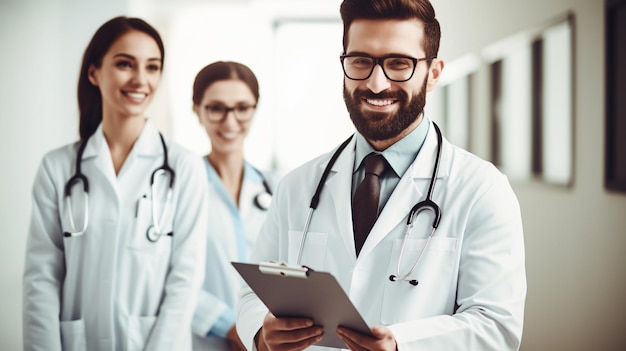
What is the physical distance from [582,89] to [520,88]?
0.37 meters

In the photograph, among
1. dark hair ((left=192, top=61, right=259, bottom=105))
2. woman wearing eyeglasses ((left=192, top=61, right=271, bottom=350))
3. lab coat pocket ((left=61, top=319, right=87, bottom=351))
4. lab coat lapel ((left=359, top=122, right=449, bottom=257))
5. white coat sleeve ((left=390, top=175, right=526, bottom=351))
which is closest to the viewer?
white coat sleeve ((left=390, top=175, right=526, bottom=351))

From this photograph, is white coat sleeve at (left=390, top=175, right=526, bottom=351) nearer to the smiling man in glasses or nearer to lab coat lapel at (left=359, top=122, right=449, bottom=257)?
the smiling man in glasses

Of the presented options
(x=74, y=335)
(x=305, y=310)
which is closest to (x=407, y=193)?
(x=305, y=310)

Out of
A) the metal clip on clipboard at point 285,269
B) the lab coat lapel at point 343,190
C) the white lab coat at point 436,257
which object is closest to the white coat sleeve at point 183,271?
the white lab coat at point 436,257

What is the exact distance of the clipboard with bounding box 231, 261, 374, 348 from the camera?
3.13ft

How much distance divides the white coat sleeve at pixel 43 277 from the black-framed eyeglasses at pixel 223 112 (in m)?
0.50

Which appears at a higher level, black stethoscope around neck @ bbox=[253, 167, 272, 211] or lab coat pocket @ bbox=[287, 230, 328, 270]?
black stethoscope around neck @ bbox=[253, 167, 272, 211]

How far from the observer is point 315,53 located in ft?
6.60

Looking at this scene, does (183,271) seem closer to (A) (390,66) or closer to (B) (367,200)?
(B) (367,200)

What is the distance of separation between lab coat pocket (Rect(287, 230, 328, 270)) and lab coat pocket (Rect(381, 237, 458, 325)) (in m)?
0.16

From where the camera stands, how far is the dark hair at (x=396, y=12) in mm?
1238

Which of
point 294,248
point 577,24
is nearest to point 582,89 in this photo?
point 577,24

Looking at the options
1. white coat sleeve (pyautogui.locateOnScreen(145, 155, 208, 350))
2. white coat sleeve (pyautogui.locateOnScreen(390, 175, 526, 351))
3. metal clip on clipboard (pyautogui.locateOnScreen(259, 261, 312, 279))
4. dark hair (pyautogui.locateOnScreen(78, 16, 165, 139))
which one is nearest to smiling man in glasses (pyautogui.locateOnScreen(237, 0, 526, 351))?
white coat sleeve (pyautogui.locateOnScreen(390, 175, 526, 351))

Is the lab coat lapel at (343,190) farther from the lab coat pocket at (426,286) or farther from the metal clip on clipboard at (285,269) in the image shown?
the metal clip on clipboard at (285,269)
